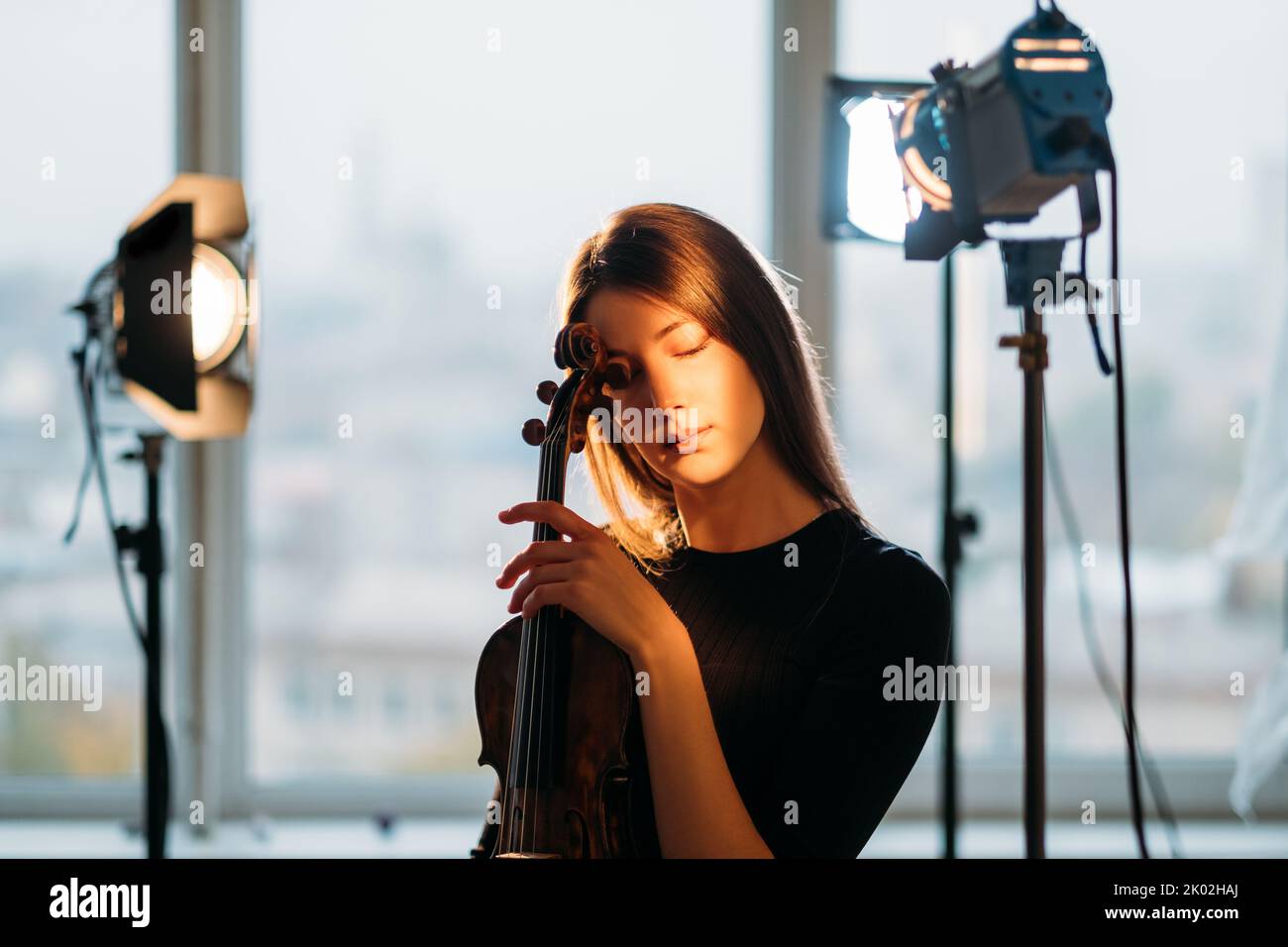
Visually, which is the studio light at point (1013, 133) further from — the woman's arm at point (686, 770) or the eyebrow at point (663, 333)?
the woman's arm at point (686, 770)

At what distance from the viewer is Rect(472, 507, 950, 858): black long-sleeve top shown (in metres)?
0.93

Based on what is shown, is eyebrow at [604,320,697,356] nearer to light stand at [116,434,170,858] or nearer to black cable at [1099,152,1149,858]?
black cable at [1099,152,1149,858]

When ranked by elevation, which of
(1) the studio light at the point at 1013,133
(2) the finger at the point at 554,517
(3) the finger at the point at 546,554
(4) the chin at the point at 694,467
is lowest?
(3) the finger at the point at 546,554

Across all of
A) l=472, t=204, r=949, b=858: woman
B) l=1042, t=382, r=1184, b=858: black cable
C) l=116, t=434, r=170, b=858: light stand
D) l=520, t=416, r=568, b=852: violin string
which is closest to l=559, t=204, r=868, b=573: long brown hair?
l=472, t=204, r=949, b=858: woman

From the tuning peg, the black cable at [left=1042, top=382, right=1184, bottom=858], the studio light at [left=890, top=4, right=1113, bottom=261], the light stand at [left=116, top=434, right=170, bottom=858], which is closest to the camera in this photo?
the studio light at [left=890, top=4, right=1113, bottom=261]

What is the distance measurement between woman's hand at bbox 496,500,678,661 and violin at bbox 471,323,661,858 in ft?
0.13

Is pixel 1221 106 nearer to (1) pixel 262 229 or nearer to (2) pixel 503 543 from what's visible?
(2) pixel 503 543

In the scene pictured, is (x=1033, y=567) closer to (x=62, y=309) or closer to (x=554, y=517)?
(x=554, y=517)

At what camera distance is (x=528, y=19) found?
7.51 feet

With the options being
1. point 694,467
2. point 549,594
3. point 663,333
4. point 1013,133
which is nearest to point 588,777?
point 549,594

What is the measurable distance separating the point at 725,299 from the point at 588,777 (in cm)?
46

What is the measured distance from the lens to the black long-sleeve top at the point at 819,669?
93 cm

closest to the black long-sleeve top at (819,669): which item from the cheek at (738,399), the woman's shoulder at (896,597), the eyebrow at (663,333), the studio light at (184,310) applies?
the woman's shoulder at (896,597)

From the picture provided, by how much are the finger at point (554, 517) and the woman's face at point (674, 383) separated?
128mm
